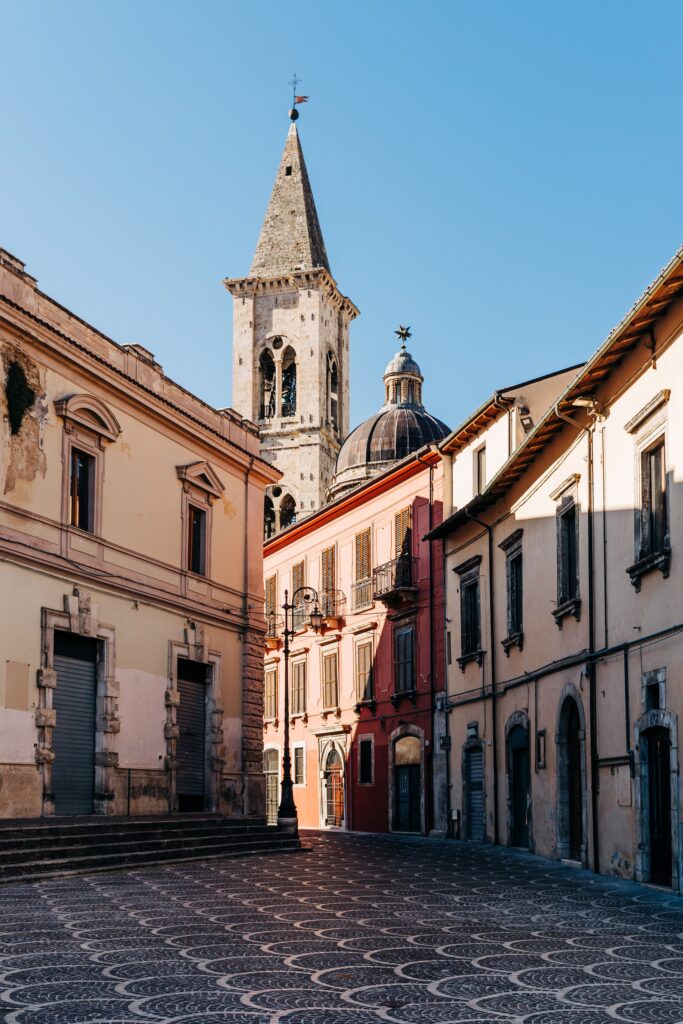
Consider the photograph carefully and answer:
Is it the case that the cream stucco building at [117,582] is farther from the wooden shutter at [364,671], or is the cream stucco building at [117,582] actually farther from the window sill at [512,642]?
the wooden shutter at [364,671]

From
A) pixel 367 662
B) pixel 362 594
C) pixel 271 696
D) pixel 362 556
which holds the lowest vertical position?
pixel 271 696

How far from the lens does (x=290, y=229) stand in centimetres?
8344

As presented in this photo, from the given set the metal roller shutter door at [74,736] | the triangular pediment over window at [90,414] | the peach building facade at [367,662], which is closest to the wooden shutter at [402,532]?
the peach building facade at [367,662]

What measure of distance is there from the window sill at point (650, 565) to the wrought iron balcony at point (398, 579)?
17262 millimetres

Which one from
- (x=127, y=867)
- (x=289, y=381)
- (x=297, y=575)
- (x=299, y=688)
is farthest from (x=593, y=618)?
(x=289, y=381)

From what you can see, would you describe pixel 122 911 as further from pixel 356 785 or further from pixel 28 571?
pixel 356 785

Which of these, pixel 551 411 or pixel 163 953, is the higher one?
pixel 551 411

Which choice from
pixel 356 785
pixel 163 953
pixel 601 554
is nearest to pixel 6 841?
pixel 163 953

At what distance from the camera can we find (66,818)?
21.3m

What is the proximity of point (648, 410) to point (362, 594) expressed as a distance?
872 inches

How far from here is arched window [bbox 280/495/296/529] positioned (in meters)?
78.2

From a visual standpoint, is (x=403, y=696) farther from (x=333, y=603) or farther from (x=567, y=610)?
(x=567, y=610)

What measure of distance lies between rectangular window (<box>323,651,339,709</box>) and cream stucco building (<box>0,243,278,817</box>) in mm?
9323

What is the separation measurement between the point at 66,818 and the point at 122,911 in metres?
9.00
